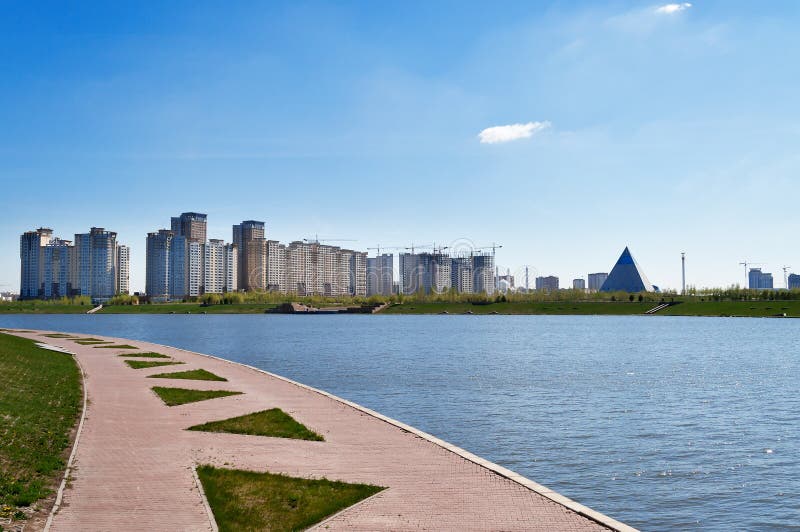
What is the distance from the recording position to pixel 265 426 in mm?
19188

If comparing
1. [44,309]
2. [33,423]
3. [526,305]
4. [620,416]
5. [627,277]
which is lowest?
[620,416]

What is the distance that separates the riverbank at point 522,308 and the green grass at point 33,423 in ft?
410

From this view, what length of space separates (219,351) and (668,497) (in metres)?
43.3

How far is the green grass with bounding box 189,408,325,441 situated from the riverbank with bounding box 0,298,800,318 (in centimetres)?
12413

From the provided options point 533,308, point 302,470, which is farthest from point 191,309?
point 302,470

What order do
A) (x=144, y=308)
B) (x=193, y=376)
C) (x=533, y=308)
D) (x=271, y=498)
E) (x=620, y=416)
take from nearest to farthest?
(x=271, y=498) < (x=620, y=416) < (x=193, y=376) < (x=533, y=308) < (x=144, y=308)

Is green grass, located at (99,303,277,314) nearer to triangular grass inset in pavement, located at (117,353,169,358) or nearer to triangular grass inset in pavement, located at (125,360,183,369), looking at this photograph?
triangular grass inset in pavement, located at (117,353,169,358)

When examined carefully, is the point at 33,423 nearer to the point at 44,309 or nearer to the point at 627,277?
the point at 627,277

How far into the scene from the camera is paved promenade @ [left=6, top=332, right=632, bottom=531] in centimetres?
1120

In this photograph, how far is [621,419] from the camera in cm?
2242

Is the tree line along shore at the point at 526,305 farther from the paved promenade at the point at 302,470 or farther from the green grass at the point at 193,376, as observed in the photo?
the paved promenade at the point at 302,470

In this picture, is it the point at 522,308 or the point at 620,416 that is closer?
the point at 620,416

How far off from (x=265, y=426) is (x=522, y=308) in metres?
148

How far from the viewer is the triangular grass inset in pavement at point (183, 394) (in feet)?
78.3
